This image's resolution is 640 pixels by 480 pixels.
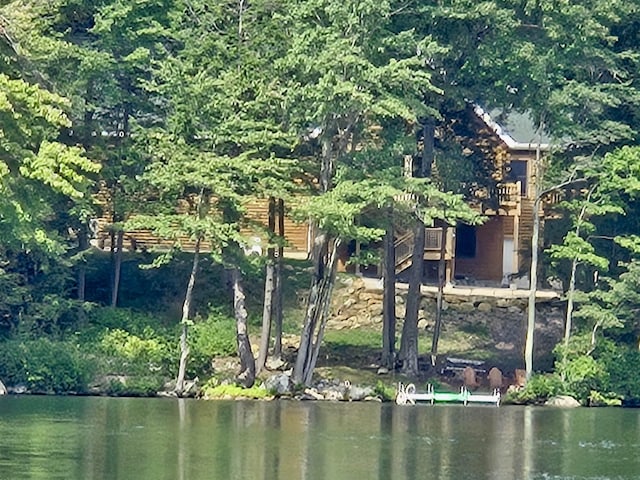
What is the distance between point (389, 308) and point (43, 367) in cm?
1038

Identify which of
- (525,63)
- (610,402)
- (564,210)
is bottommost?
(610,402)

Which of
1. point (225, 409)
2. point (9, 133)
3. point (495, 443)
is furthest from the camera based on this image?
point (225, 409)

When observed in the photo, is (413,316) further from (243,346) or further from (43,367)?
(43,367)

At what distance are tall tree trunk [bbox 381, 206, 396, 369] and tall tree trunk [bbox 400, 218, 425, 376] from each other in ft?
1.16

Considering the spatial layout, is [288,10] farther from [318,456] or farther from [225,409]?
[318,456]

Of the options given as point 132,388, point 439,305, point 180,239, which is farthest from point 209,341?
point 439,305

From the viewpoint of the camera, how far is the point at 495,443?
37.7 meters

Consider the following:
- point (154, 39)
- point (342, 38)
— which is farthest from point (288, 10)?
point (154, 39)

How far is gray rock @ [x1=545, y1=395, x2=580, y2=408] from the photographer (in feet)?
161

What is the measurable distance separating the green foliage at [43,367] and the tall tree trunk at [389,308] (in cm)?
895

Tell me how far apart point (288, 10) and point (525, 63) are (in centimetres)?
686

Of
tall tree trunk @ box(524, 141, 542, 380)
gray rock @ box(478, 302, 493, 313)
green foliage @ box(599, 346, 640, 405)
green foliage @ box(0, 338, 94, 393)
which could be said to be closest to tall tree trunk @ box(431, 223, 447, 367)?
gray rock @ box(478, 302, 493, 313)

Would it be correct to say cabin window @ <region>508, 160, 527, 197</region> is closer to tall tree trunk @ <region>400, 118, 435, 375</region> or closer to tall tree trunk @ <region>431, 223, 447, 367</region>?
tall tree trunk @ <region>431, 223, 447, 367</region>

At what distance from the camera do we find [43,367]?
46.9 meters
